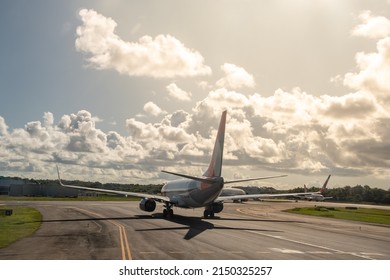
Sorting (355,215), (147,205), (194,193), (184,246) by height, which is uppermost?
(194,193)

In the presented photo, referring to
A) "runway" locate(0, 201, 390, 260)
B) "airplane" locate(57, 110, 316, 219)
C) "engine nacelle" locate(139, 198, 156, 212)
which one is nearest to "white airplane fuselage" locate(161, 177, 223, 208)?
"airplane" locate(57, 110, 316, 219)

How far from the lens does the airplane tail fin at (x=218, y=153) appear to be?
51.1m

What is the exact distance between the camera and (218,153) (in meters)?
51.9

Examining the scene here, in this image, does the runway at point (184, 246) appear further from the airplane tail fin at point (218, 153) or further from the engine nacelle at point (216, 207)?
the engine nacelle at point (216, 207)

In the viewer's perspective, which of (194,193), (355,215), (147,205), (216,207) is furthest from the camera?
(355,215)

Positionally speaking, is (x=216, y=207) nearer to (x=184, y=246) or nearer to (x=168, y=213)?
(x=168, y=213)

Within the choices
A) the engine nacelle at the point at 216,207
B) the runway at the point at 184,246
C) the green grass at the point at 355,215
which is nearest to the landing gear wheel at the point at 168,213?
the engine nacelle at the point at 216,207

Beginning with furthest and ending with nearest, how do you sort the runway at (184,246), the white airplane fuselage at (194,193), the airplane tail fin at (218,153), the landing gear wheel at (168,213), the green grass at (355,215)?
the green grass at (355,215) < the landing gear wheel at (168,213) < the white airplane fuselage at (194,193) < the airplane tail fin at (218,153) < the runway at (184,246)

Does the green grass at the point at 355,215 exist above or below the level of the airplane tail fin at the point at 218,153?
below

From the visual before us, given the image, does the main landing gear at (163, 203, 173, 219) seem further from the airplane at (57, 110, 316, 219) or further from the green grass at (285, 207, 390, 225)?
the green grass at (285, 207, 390, 225)

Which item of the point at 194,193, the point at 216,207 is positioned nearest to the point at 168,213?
the point at 216,207

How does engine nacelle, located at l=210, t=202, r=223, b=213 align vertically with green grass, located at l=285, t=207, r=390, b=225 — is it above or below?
above

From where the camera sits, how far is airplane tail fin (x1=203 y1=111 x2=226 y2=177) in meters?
51.1
